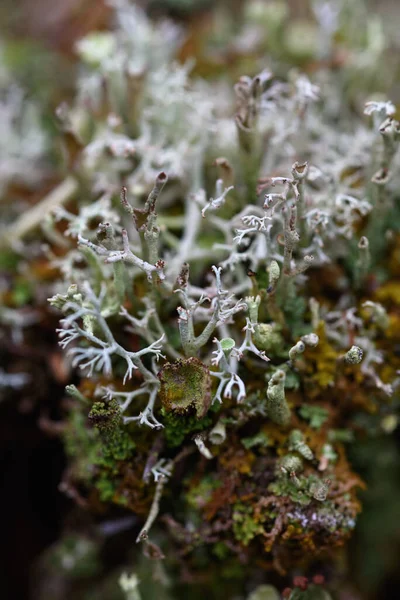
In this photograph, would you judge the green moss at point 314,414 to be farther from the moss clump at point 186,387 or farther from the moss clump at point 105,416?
the moss clump at point 105,416

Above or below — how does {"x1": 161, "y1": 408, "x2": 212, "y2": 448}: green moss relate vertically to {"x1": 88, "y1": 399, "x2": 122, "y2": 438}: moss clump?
below

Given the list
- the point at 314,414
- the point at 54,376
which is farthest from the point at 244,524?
the point at 54,376

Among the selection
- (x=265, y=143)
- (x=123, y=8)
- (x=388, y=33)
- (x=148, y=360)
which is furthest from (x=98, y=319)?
(x=388, y=33)

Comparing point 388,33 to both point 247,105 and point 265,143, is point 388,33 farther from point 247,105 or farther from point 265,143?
point 247,105

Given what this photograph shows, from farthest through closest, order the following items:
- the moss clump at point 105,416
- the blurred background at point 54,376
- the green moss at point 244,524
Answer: the blurred background at point 54,376, the green moss at point 244,524, the moss clump at point 105,416

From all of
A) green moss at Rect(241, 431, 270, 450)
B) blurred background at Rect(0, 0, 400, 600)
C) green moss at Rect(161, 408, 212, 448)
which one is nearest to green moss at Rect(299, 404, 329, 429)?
green moss at Rect(241, 431, 270, 450)

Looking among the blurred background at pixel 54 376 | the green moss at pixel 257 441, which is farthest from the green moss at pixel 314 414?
the blurred background at pixel 54 376

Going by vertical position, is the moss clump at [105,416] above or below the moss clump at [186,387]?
below

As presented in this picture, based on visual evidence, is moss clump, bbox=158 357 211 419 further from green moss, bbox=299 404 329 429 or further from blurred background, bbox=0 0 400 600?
blurred background, bbox=0 0 400 600
